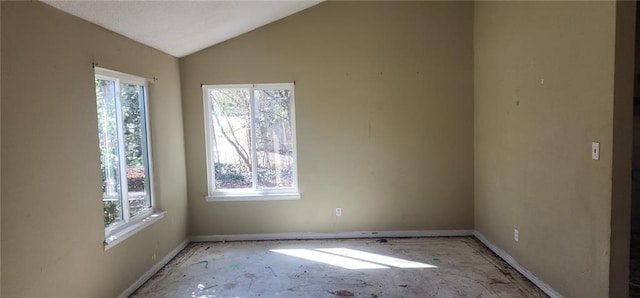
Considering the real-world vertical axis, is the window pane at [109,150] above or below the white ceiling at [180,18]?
below

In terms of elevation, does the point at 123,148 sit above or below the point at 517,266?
above

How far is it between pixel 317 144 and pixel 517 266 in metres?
2.48

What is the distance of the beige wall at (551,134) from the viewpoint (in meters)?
2.51

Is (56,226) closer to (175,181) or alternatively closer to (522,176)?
(175,181)

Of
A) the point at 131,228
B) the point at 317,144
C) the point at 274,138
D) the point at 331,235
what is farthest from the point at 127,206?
the point at 331,235

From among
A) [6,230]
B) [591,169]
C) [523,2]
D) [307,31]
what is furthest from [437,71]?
[6,230]

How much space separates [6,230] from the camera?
2.01 meters

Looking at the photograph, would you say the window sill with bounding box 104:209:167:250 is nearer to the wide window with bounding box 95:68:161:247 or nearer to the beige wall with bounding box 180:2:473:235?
the wide window with bounding box 95:68:161:247

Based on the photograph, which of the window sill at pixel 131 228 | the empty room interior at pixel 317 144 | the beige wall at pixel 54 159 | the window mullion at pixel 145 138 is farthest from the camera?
the window mullion at pixel 145 138

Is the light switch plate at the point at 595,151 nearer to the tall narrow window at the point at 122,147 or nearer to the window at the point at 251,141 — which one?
the window at the point at 251,141

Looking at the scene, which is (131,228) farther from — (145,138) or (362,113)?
(362,113)

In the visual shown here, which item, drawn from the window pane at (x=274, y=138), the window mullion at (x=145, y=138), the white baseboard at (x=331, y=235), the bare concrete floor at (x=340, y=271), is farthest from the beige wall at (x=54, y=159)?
the window pane at (x=274, y=138)

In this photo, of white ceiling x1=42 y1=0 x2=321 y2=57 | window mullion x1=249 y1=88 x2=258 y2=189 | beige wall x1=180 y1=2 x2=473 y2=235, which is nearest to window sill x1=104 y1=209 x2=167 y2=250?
beige wall x1=180 y1=2 x2=473 y2=235

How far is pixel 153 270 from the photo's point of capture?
147 inches
